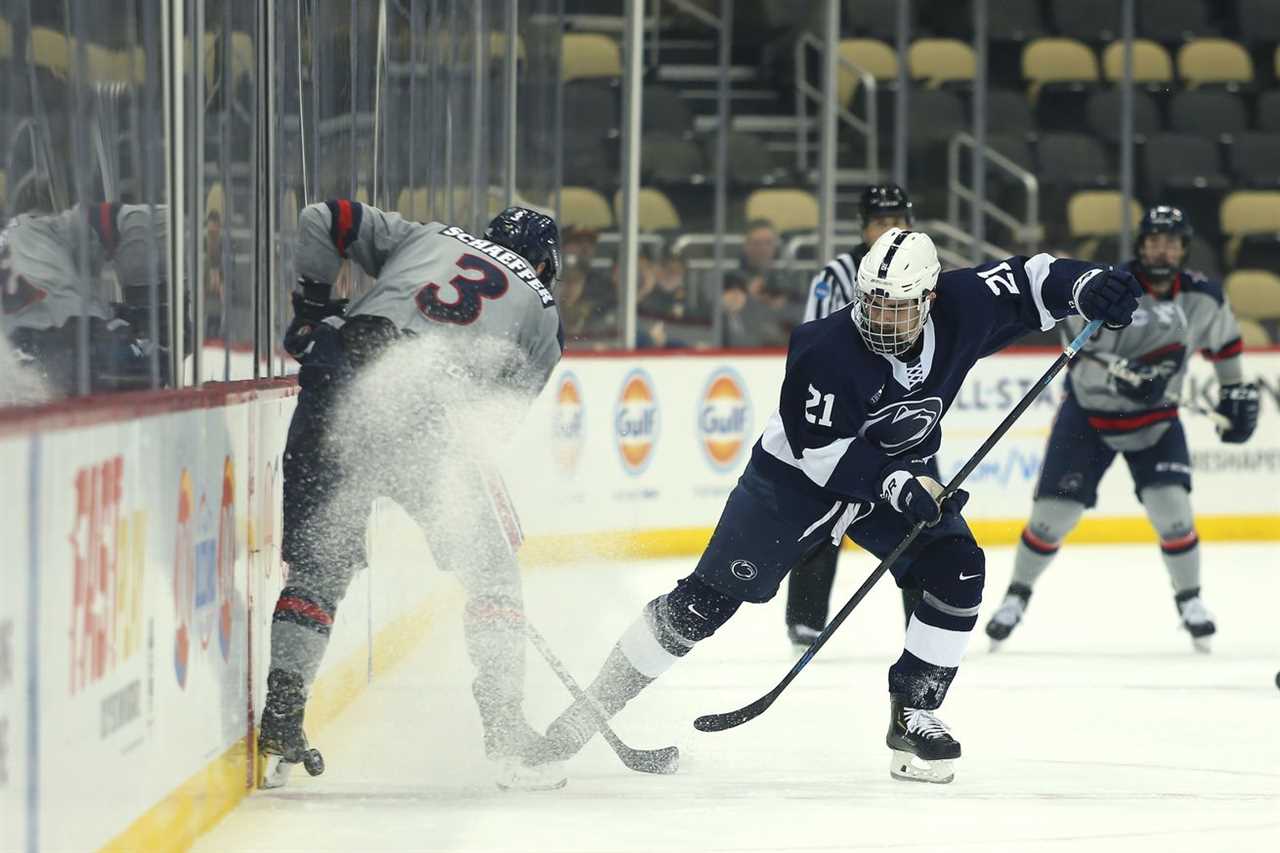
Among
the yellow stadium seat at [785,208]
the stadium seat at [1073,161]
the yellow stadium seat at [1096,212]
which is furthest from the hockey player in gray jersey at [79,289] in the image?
the stadium seat at [1073,161]

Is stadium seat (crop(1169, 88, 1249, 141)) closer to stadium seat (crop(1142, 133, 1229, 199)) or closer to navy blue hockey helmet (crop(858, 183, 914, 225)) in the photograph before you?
stadium seat (crop(1142, 133, 1229, 199))

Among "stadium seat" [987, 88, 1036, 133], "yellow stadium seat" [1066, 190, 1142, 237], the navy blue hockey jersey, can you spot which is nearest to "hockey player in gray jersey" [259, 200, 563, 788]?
the navy blue hockey jersey

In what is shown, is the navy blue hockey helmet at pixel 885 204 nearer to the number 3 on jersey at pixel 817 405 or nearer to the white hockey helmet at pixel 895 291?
the white hockey helmet at pixel 895 291

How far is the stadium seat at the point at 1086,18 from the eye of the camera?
12.7 metres

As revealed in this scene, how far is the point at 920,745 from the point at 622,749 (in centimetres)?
60

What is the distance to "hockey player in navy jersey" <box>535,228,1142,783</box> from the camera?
3963mm

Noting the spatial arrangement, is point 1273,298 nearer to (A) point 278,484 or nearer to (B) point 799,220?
(B) point 799,220

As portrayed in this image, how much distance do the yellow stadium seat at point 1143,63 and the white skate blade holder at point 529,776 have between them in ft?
31.2

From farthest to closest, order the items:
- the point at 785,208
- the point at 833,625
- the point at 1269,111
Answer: the point at 1269,111 < the point at 785,208 < the point at 833,625

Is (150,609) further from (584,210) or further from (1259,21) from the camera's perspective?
(1259,21)

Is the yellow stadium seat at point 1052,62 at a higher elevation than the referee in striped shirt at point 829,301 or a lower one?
higher

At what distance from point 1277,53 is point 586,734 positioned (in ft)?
33.5

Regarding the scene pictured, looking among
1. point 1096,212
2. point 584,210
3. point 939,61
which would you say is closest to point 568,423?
point 584,210

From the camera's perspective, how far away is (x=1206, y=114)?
12.6 metres
